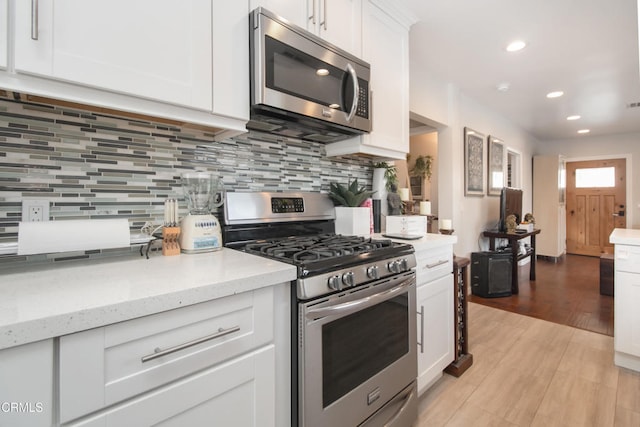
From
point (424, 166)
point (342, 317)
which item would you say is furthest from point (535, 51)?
point (342, 317)

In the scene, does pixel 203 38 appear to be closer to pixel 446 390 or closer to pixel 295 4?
pixel 295 4

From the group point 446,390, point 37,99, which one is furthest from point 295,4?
point 446,390

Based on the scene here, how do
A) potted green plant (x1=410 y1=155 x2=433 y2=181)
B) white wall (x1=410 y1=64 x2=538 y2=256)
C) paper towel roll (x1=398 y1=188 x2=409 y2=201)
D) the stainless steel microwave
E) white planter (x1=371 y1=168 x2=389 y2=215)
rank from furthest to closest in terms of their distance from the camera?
potted green plant (x1=410 y1=155 x2=433 y2=181) < white wall (x1=410 y1=64 x2=538 y2=256) < paper towel roll (x1=398 y1=188 x2=409 y2=201) < white planter (x1=371 y1=168 x2=389 y2=215) < the stainless steel microwave

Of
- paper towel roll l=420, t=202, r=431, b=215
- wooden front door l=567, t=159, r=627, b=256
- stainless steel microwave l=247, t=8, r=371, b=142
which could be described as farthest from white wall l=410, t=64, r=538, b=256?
wooden front door l=567, t=159, r=627, b=256

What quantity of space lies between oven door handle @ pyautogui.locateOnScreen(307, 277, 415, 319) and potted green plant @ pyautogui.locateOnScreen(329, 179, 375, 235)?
51 centimetres

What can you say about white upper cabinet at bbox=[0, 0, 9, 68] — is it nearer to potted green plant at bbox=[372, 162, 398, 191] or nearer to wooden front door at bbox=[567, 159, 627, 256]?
potted green plant at bbox=[372, 162, 398, 191]

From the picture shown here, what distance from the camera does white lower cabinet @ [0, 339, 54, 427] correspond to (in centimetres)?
57

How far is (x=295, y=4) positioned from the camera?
142 cm

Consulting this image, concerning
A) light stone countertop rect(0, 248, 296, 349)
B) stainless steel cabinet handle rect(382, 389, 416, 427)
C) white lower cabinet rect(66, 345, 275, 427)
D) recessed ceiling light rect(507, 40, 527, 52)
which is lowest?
stainless steel cabinet handle rect(382, 389, 416, 427)

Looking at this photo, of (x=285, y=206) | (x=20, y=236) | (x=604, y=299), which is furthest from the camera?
(x=604, y=299)

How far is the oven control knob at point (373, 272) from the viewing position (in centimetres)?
124

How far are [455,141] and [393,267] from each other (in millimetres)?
2715

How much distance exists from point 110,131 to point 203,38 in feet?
1.73

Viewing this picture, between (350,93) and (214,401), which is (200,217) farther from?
(350,93)
